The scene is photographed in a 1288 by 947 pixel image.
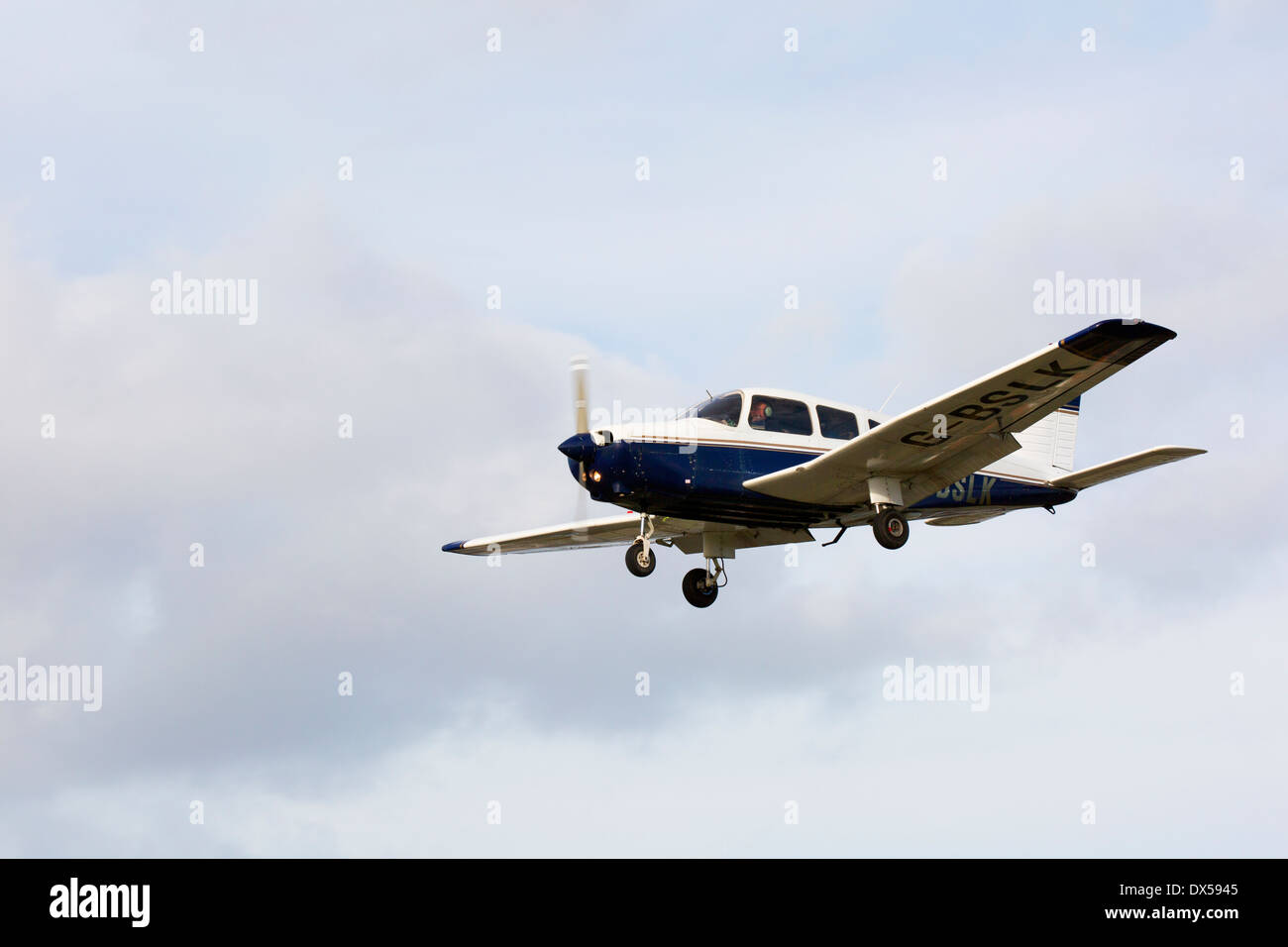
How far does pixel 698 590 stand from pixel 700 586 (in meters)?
0.08

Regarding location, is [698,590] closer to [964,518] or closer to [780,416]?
[780,416]

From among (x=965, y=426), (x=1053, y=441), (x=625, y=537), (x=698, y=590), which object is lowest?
(x=698, y=590)

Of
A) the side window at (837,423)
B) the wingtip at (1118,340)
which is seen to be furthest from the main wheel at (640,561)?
the wingtip at (1118,340)

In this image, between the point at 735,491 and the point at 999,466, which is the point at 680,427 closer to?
the point at 735,491

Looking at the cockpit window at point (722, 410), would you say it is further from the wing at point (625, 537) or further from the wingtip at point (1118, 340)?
the wingtip at point (1118, 340)

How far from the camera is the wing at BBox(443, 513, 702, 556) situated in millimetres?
30369

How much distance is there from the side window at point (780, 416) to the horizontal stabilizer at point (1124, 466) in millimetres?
5408

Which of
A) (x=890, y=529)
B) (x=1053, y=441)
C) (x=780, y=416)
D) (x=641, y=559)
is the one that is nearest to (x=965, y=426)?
(x=890, y=529)

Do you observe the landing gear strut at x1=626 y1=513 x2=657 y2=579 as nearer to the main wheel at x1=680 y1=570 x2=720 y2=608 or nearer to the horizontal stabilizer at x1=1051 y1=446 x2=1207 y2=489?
the main wheel at x1=680 y1=570 x2=720 y2=608

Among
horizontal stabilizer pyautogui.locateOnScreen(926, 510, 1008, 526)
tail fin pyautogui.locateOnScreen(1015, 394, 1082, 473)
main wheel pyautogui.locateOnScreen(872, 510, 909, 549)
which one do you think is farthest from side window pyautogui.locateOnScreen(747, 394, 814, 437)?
tail fin pyautogui.locateOnScreen(1015, 394, 1082, 473)

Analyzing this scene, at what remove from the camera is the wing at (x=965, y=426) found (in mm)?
23969

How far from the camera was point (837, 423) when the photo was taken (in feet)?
93.6

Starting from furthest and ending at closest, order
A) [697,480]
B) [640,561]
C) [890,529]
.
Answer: [890,529], [697,480], [640,561]
